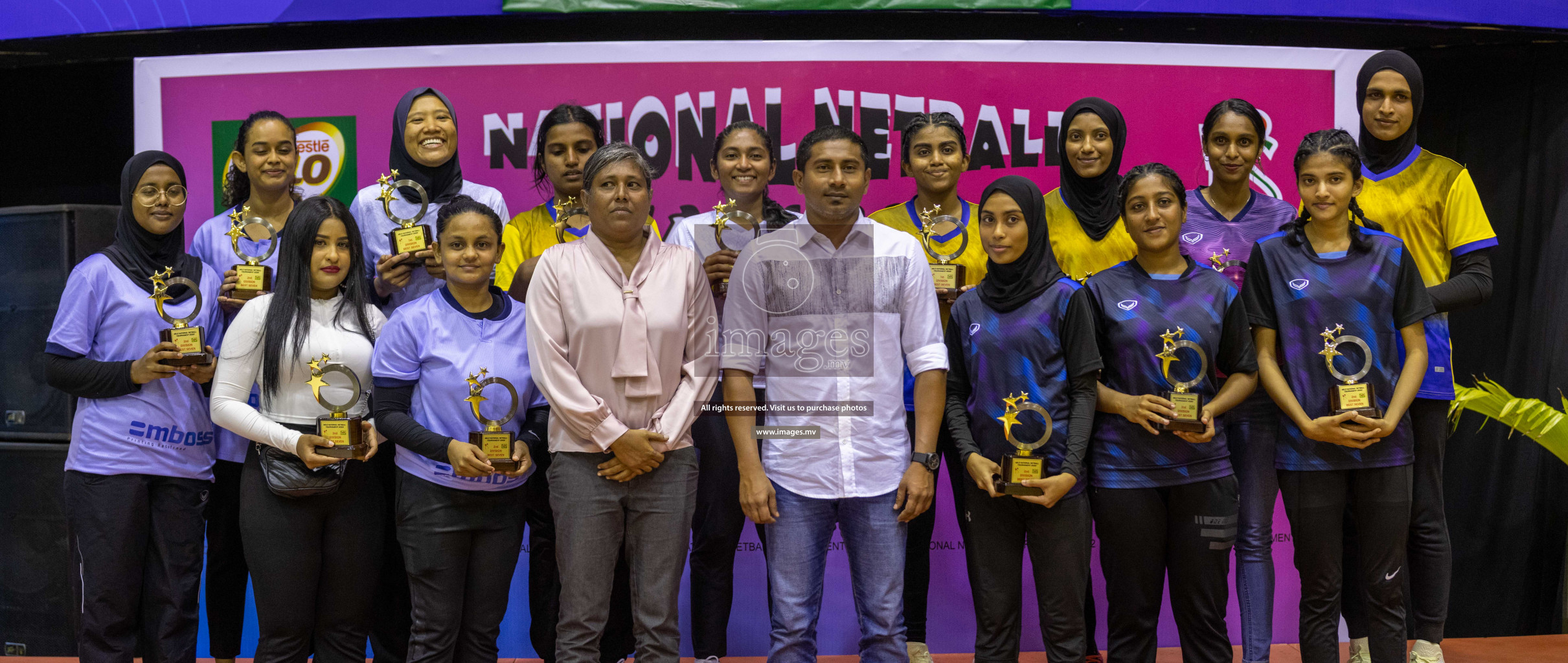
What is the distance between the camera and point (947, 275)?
319 centimetres

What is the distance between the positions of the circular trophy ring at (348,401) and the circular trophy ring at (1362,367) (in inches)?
124

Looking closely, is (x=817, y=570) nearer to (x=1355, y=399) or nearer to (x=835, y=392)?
(x=835, y=392)

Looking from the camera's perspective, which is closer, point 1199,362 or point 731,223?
point 1199,362

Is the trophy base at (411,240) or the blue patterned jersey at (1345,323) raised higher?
the trophy base at (411,240)

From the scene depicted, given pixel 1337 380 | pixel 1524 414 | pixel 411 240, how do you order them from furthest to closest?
pixel 1524 414
pixel 411 240
pixel 1337 380

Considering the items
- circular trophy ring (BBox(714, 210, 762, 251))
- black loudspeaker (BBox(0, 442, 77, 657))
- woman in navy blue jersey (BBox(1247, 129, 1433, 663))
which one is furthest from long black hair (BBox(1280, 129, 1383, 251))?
black loudspeaker (BBox(0, 442, 77, 657))

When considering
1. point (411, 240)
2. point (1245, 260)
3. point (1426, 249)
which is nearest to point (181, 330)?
point (411, 240)

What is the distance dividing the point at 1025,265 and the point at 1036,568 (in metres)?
0.98

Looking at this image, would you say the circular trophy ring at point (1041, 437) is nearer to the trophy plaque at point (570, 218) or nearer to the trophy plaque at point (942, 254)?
the trophy plaque at point (942, 254)

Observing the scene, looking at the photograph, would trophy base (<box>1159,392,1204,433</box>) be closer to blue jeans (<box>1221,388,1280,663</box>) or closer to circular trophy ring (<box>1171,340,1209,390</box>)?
circular trophy ring (<box>1171,340,1209,390</box>)

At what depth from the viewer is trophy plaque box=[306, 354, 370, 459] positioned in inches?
113

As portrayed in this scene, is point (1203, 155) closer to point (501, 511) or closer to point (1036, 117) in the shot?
point (1036, 117)

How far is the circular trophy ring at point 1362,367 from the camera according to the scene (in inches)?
119

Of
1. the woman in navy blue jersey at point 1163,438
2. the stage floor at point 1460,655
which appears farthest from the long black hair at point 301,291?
the woman in navy blue jersey at point 1163,438
